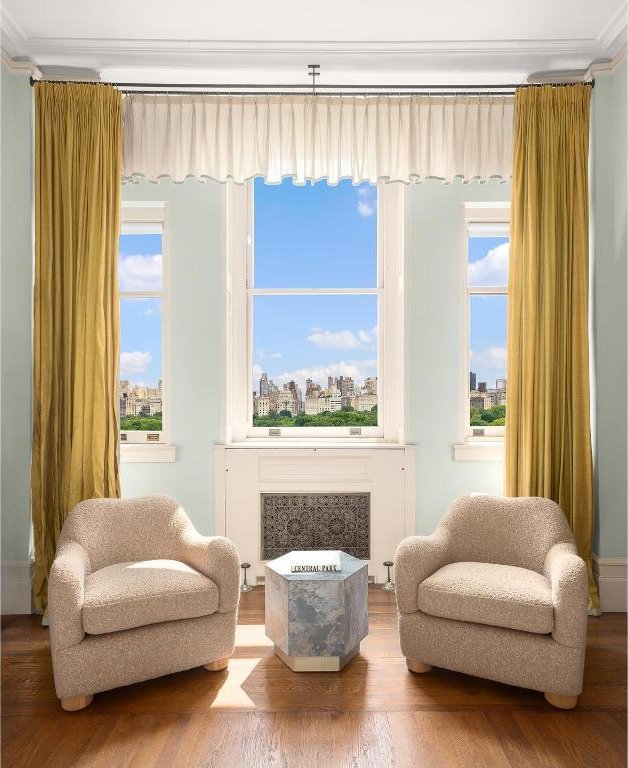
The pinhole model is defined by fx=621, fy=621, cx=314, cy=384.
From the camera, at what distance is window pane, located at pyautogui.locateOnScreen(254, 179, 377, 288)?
13.1ft

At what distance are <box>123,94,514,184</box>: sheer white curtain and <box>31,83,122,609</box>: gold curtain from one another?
8.8 inches

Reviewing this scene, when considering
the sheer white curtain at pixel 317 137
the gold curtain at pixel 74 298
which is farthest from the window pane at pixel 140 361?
the sheer white curtain at pixel 317 137

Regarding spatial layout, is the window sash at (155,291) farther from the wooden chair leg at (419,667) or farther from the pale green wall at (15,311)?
the wooden chair leg at (419,667)

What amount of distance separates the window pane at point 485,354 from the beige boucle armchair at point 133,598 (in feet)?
6.48

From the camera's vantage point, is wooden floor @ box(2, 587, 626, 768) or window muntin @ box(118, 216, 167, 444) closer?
wooden floor @ box(2, 587, 626, 768)

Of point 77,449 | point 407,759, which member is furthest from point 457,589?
point 77,449

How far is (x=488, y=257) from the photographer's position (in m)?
3.92

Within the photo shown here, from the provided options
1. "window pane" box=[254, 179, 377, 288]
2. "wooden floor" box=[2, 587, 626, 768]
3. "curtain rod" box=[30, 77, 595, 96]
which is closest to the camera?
"wooden floor" box=[2, 587, 626, 768]

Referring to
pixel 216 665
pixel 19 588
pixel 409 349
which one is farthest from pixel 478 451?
pixel 19 588

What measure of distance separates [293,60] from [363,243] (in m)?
1.16

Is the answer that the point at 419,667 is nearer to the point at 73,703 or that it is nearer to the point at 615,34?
the point at 73,703

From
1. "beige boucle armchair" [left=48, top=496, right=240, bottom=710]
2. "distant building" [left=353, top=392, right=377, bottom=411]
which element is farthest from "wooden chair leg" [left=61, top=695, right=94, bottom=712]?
"distant building" [left=353, top=392, right=377, bottom=411]

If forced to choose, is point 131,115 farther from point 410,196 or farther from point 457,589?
point 457,589

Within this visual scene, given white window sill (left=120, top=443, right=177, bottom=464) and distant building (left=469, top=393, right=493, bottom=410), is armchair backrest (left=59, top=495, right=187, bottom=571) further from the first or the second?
distant building (left=469, top=393, right=493, bottom=410)
